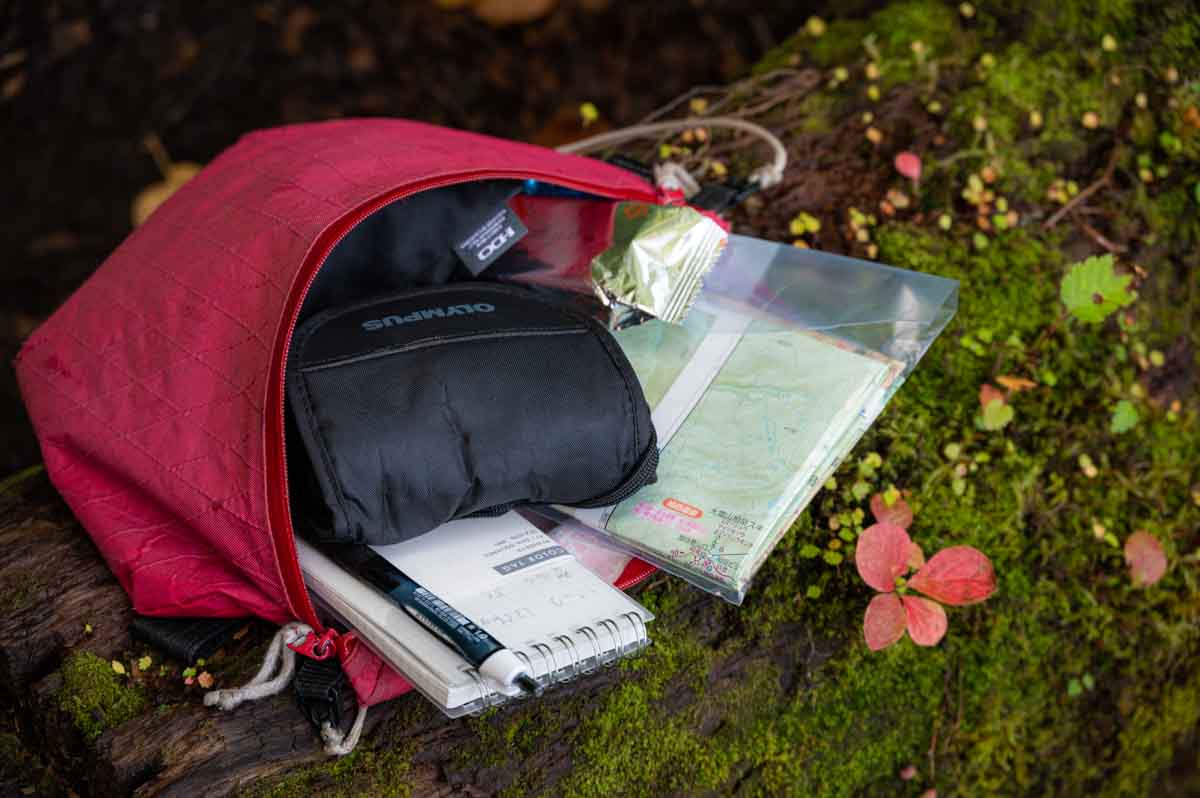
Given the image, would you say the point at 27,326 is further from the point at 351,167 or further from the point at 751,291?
the point at 751,291

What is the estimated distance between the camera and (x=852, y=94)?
75.9 inches

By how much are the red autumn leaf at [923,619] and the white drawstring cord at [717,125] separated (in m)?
0.78

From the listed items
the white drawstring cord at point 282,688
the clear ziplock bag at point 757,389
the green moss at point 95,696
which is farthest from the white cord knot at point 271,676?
the clear ziplock bag at point 757,389

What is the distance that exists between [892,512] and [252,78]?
2.50 metres

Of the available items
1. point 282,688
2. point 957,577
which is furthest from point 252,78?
point 957,577

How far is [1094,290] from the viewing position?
60.9 inches

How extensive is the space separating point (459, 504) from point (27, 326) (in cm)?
204

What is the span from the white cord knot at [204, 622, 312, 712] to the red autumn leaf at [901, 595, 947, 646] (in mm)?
789

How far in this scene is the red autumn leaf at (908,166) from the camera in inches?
69.4

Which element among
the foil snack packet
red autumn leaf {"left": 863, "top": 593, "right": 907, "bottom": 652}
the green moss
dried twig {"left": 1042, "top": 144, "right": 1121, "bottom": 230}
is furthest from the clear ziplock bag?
the green moss

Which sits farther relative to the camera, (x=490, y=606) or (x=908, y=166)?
(x=908, y=166)

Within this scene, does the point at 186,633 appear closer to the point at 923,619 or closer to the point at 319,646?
the point at 319,646

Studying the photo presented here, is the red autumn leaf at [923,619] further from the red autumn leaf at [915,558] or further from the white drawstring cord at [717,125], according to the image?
the white drawstring cord at [717,125]

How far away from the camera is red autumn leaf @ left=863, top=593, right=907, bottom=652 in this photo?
4.33 feet
